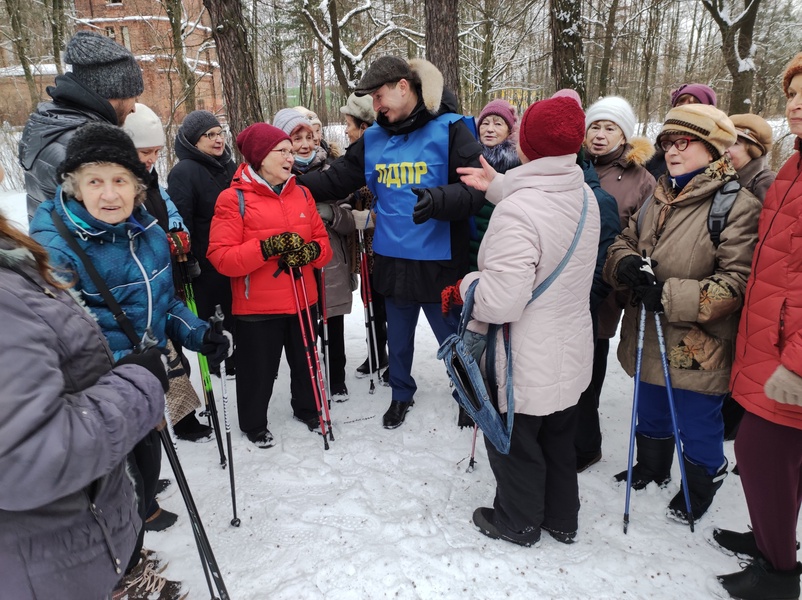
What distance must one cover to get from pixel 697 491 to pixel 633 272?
125 cm

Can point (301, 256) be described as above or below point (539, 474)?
above

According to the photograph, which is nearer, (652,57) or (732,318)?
(732,318)

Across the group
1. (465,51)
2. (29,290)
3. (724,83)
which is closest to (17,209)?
(29,290)

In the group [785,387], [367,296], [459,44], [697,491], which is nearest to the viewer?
[785,387]

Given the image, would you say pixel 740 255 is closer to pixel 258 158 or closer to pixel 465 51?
pixel 258 158

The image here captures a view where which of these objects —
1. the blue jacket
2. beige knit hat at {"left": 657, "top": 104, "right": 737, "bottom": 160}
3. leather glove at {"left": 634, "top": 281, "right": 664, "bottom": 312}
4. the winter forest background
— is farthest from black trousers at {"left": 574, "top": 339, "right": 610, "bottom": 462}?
the winter forest background

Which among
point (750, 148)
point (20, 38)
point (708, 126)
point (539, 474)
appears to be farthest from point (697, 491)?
point (20, 38)

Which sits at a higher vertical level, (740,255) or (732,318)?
(740,255)

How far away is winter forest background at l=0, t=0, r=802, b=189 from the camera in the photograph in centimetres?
579

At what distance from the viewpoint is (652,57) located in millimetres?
14148

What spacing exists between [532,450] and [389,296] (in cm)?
159

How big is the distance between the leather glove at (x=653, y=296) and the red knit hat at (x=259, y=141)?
2267 millimetres

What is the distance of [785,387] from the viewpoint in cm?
178

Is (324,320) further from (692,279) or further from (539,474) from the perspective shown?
(692,279)
